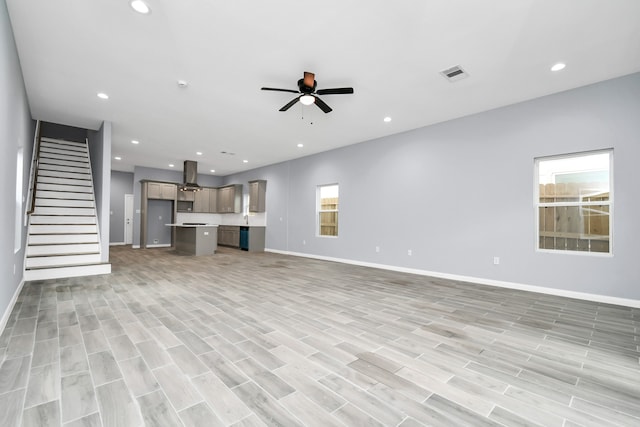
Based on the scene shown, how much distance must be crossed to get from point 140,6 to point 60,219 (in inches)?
215

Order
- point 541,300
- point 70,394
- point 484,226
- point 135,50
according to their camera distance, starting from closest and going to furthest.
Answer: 1. point 70,394
2. point 135,50
3. point 541,300
4. point 484,226

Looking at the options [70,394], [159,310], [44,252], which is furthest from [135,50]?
[44,252]

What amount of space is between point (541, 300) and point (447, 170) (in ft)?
8.80

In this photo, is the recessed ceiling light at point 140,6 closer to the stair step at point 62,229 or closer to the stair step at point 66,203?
the stair step at point 62,229

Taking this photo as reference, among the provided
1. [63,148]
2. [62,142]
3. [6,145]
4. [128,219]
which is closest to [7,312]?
[6,145]

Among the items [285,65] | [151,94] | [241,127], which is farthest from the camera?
[241,127]

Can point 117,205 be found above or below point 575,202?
above

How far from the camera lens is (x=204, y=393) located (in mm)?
1702

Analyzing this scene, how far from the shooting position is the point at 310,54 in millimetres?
3332

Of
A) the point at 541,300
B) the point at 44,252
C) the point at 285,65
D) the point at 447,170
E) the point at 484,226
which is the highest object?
the point at 285,65

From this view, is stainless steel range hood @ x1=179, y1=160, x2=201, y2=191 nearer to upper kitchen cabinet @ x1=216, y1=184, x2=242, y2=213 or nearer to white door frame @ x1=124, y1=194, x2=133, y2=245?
upper kitchen cabinet @ x1=216, y1=184, x2=242, y2=213

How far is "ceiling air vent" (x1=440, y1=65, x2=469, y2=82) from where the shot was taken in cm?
366

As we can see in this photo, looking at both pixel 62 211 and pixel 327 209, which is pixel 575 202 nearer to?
pixel 327 209

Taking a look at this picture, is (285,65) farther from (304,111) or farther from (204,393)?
(204,393)
